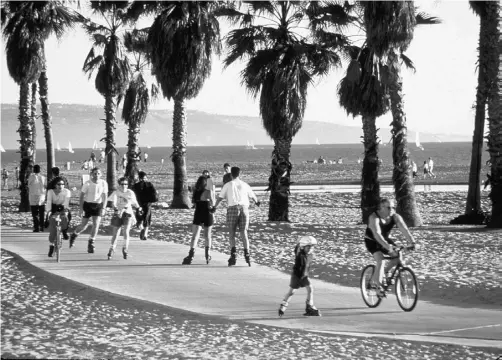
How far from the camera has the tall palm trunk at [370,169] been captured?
2447 cm

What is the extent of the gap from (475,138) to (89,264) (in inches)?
575

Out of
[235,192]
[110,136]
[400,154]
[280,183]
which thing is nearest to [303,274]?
[235,192]

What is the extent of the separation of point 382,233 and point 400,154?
12.3 metres

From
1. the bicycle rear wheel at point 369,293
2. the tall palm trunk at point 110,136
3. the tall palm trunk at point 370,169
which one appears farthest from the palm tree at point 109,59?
the bicycle rear wheel at point 369,293

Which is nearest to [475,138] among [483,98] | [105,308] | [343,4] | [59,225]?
[483,98]

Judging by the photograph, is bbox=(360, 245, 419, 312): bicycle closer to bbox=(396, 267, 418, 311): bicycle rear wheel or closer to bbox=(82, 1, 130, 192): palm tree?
bbox=(396, 267, 418, 311): bicycle rear wheel

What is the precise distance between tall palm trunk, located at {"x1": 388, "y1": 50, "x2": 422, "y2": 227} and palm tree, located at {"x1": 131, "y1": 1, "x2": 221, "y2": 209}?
22.0 ft

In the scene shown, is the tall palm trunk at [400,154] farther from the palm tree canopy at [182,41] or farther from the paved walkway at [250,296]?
the paved walkway at [250,296]

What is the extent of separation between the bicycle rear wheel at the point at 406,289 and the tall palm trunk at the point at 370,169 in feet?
43.0

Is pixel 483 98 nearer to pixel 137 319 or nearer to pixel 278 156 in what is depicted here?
pixel 278 156

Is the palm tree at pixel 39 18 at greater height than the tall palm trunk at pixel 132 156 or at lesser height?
greater

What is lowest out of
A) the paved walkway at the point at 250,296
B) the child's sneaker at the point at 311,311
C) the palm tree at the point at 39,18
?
the paved walkway at the point at 250,296

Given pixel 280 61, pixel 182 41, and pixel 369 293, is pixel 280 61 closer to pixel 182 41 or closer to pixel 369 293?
pixel 182 41

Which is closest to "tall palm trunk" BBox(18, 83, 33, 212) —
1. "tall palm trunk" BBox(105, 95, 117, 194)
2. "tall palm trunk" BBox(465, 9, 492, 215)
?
"tall palm trunk" BBox(105, 95, 117, 194)
